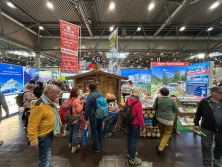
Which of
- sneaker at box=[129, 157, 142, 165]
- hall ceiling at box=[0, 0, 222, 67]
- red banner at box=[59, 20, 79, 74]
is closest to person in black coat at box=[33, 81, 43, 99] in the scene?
red banner at box=[59, 20, 79, 74]

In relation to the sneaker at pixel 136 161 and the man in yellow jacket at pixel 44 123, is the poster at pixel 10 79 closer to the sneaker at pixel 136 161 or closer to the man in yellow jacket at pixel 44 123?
the man in yellow jacket at pixel 44 123

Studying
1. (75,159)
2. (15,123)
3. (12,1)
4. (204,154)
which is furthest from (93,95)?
(12,1)

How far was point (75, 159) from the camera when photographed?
275cm

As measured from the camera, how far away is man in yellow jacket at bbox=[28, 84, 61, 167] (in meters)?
1.70

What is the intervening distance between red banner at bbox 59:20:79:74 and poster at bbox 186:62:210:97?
4496 mm

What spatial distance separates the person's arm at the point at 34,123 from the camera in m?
1.69

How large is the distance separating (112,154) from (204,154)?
1.81 metres

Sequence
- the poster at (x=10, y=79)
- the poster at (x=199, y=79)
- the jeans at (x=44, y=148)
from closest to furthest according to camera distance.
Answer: the jeans at (x=44, y=148) → the poster at (x=199, y=79) → the poster at (x=10, y=79)

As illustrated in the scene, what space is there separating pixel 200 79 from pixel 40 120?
5095 mm

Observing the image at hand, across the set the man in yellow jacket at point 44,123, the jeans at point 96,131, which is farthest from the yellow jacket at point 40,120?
the jeans at point 96,131

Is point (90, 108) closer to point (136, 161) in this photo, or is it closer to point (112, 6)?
point (136, 161)

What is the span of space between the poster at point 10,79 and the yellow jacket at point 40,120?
15.6 ft

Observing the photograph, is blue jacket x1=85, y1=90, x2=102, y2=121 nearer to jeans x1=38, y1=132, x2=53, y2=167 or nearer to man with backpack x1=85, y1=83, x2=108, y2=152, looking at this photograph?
man with backpack x1=85, y1=83, x2=108, y2=152

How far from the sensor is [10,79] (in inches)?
225
